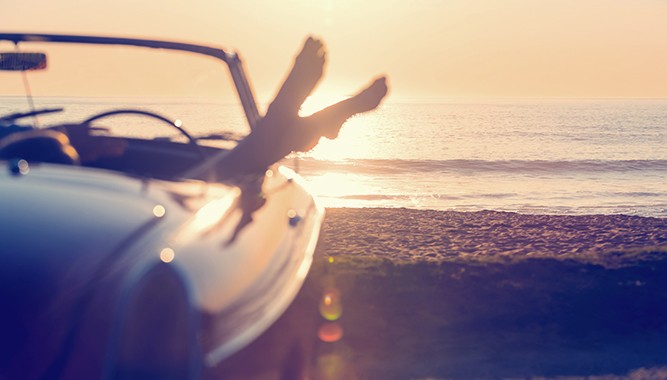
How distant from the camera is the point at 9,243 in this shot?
186cm

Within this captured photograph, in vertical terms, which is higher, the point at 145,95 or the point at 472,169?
the point at 472,169

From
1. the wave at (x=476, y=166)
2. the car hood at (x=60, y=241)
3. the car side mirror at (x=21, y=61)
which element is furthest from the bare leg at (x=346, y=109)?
the wave at (x=476, y=166)

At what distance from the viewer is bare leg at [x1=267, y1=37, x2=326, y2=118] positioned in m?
2.64

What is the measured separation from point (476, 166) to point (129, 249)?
1098 inches

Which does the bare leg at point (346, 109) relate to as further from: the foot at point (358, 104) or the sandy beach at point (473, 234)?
the sandy beach at point (473, 234)

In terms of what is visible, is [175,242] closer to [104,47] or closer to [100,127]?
[100,127]

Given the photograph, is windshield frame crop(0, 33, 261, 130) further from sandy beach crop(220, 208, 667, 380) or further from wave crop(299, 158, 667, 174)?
wave crop(299, 158, 667, 174)

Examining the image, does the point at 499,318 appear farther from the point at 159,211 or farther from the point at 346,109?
the point at 159,211

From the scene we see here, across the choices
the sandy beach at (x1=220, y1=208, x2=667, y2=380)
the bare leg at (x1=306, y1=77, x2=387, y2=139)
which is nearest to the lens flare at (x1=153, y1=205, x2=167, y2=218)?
the bare leg at (x1=306, y1=77, x2=387, y2=139)

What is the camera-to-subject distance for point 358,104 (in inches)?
113

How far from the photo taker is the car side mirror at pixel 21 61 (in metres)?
3.36

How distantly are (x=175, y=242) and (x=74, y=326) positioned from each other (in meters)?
0.33

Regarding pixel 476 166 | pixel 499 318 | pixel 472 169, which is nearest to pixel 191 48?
pixel 499 318

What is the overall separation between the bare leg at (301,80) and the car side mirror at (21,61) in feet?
4.14
